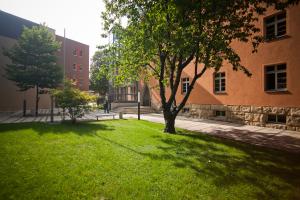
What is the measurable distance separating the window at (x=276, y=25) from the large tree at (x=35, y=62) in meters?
17.5

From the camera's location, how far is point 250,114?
13633 millimetres

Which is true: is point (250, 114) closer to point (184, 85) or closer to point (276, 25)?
point (276, 25)

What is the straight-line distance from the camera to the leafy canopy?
61.7 ft

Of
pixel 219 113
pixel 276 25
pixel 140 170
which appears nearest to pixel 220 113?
pixel 219 113

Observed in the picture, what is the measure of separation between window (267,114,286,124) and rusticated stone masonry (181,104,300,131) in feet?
0.67

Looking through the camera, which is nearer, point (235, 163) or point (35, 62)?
point (235, 163)

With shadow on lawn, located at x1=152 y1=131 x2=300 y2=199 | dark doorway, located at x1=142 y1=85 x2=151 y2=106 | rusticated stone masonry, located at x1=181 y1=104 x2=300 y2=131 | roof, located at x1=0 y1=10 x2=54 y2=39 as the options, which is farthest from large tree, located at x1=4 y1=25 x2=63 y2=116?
shadow on lawn, located at x1=152 y1=131 x2=300 y2=199

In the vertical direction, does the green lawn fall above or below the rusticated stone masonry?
below

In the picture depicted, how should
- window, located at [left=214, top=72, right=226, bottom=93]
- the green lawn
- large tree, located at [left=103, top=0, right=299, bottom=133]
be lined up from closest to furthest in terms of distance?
the green lawn → large tree, located at [left=103, top=0, right=299, bottom=133] → window, located at [left=214, top=72, right=226, bottom=93]

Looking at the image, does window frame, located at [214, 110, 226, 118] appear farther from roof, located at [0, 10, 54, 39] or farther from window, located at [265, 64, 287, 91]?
roof, located at [0, 10, 54, 39]

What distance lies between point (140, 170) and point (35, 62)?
18202mm

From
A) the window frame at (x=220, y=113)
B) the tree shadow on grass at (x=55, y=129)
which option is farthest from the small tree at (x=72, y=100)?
the window frame at (x=220, y=113)

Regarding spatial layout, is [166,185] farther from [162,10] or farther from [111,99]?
[111,99]

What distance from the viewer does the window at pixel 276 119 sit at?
1222 cm
